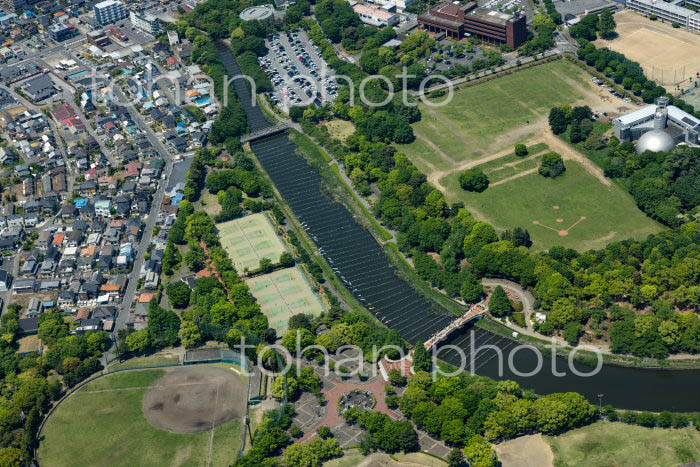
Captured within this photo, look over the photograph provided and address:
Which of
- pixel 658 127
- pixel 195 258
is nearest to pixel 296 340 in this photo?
pixel 195 258

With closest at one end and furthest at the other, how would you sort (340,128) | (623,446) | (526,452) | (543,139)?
(623,446), (526,452), (543,139), (340,128)

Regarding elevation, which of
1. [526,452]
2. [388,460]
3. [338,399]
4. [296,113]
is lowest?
[526,452]

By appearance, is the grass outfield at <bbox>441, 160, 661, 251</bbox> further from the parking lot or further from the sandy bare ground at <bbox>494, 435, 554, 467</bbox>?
the sandy bare ground at <bbox>494, 435, 554, 467</bbox>

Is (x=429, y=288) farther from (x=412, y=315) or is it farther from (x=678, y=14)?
(x=678, y=14)

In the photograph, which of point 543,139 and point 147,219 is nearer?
point 147,219

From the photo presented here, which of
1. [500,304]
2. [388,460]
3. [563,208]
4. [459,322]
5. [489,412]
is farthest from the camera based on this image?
[563,208]

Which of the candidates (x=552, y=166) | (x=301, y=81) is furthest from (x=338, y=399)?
(x=301, y=81)

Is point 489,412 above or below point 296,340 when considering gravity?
above

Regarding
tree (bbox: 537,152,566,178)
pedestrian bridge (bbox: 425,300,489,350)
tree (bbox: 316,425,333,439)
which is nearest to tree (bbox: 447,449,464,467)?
tree (bbox: 316,425,333,439)

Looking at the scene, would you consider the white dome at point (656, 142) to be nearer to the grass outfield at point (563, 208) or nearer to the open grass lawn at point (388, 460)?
the grass outfield at point (563, 208)
